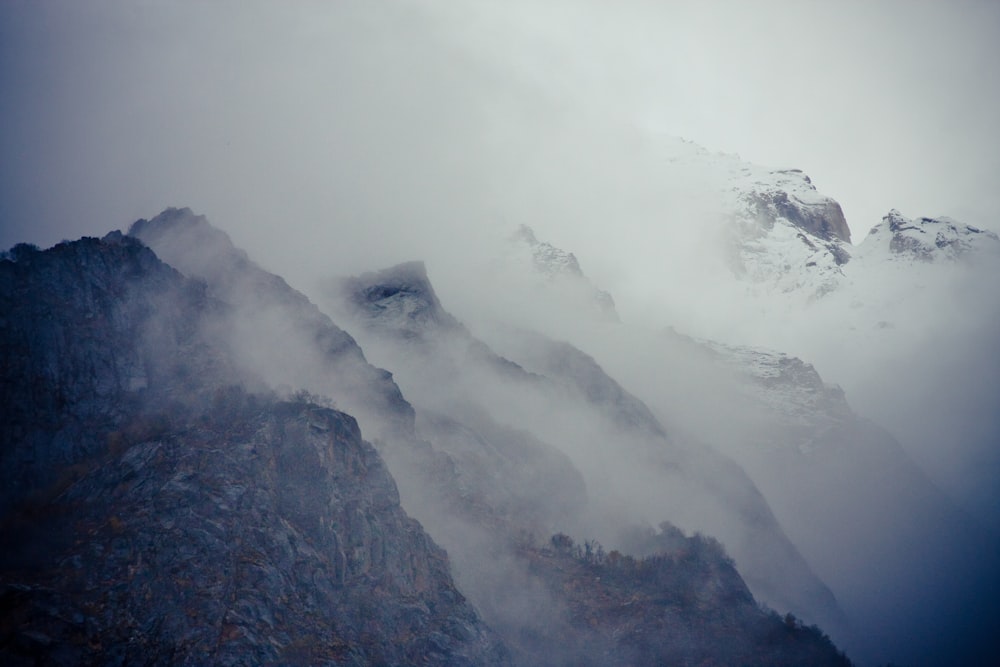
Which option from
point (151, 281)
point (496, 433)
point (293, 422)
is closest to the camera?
point (293, 422)

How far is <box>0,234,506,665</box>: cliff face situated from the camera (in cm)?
3128

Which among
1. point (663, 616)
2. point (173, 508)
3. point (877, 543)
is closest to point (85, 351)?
point (173, 508)

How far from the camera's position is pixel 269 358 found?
62.6 m

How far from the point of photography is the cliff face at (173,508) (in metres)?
31.3

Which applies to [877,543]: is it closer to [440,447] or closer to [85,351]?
[440,447]

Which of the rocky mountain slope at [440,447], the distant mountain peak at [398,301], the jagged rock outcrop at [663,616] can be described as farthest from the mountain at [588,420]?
the jagged rock outcrop at [663,616]

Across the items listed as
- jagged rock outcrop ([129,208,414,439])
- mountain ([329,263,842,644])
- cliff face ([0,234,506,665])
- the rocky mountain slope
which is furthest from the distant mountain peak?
cliff face ([0,234,506,665])

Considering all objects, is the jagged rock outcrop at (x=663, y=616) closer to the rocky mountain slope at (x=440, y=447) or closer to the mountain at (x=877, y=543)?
the rocky mountain slope at (x=440, y=447)

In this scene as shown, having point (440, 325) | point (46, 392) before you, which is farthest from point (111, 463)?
point (440, 325)

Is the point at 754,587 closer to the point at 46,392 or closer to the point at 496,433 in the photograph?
the point at 496,433

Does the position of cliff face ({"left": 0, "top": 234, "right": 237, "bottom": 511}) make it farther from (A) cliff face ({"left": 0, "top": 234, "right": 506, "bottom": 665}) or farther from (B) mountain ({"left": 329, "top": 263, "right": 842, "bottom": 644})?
(B) mountain ({"left": 329, "top": 263, "right": 842, "bottom": 644})

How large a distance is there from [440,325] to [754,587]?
78.5 meters

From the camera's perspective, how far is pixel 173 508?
3691 centimetres

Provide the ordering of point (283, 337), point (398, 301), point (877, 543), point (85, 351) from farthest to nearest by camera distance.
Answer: point (877, 543) < point (398, 301) < point (283, 337) < point (85, 351)
